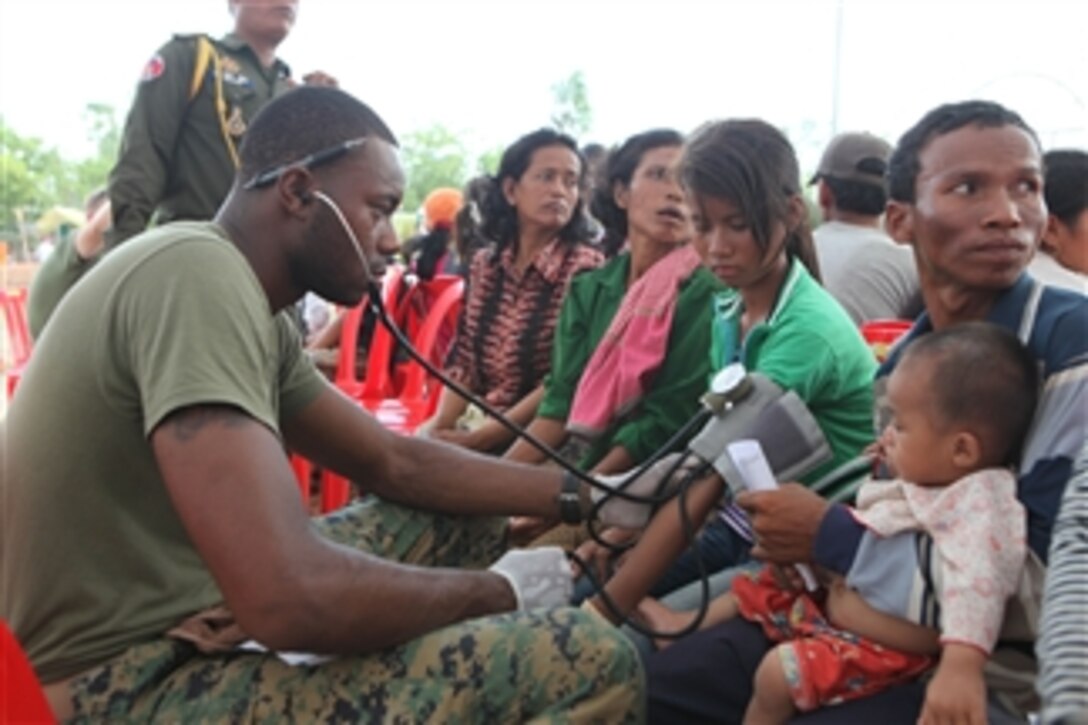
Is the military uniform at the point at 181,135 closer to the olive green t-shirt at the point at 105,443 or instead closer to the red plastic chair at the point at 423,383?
the red plastic chair at the point at 423,383

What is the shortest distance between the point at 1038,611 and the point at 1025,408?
28 centimetres

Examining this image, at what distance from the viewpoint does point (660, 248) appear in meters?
2.91

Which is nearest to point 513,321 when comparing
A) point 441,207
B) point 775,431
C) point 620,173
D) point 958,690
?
point 620,173

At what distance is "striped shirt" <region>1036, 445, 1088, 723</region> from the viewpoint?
92 centimetres

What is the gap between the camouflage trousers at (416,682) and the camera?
157 cm

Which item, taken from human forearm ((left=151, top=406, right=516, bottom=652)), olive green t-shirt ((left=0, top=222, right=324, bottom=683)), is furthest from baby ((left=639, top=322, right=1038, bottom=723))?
olive green t-shirt ((left=0, top=222, right=324, bottom=683))

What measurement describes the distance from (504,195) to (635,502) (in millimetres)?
1843

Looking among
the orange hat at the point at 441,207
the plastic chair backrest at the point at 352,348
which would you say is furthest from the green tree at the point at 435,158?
the plastic chair backrest at the point at 352,348

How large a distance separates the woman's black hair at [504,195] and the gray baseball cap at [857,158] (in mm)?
857

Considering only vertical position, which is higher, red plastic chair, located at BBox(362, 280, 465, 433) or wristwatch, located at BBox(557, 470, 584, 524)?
wristwatch, located at BBox(557, 470, 584, 524)

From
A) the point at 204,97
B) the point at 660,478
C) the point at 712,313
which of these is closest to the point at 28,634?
the point at 660,478

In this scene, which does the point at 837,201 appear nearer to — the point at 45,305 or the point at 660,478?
the point at 660,478

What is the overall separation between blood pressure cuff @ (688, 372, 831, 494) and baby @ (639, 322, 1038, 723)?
26cm

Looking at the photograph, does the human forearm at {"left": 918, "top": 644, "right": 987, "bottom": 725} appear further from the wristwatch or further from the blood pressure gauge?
the wristwatch
